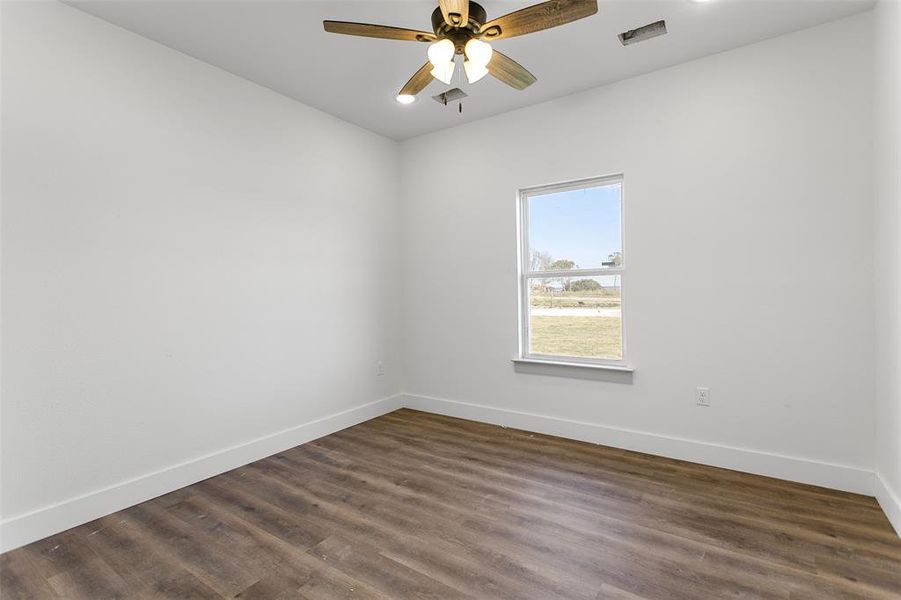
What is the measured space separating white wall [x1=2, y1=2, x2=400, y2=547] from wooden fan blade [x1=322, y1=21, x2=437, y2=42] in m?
1.50

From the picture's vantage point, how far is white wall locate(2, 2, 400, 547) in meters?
2.20

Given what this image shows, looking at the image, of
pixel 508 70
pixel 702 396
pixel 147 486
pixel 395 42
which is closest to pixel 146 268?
pixel 147 486

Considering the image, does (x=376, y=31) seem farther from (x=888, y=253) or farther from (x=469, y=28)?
(x=888, y=253)

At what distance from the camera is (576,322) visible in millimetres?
3639

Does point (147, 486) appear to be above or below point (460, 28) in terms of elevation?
below

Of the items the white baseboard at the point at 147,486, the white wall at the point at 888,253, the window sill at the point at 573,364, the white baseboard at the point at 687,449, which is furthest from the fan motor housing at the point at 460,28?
the white baseboard at the point at 147,486

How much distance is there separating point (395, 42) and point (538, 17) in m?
1.14

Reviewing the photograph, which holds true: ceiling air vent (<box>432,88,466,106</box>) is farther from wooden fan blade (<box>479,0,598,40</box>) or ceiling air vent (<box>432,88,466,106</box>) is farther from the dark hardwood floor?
the dark hardwood floor

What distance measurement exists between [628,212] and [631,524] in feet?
7.21

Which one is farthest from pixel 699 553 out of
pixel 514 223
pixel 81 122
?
pixel 81 122

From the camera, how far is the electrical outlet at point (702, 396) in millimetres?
2984

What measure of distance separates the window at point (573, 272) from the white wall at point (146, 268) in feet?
5.92

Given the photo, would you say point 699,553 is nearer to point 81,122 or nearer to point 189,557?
point 189,557

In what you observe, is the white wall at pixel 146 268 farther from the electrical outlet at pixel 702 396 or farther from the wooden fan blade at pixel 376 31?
the electrical outlet at pixel 702 396
